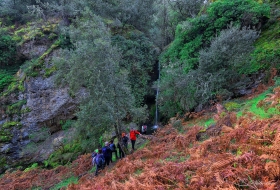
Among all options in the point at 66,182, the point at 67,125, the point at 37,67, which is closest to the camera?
the point at 66,182

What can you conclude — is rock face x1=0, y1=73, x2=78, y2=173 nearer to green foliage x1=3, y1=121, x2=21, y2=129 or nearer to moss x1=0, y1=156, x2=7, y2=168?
green foliage x1=3, y1=121, x2=21, y2=129

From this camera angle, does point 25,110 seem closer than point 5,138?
No

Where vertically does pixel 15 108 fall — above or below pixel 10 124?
above

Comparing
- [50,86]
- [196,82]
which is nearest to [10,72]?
[50,86]

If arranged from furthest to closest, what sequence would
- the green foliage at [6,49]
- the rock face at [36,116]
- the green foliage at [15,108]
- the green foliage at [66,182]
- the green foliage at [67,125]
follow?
the green foliage at [6,49] → the green foliage at [15,108] → the green foliage at [67,125] → the rock face at [36,116] → the green foliage at [66,182]

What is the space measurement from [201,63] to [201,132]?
6.84 meters

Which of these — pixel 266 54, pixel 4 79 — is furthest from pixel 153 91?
pixel 4 79

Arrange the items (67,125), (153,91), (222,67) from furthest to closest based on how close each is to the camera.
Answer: (153,91) → (67,125) → (222,67)

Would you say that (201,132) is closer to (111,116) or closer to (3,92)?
(111,116)

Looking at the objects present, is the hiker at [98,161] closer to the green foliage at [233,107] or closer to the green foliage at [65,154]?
the green foliage at [65,154]

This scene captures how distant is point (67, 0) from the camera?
2948 centimetres

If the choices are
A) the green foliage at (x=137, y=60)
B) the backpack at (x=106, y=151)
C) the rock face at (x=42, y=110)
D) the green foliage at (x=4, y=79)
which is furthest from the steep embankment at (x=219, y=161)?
the green foliage at (x=4, y=79)

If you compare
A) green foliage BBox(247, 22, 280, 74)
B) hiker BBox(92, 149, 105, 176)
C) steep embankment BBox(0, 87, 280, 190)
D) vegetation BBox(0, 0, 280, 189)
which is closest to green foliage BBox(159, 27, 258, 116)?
vegetation BBox(0, 0, 280, 189)

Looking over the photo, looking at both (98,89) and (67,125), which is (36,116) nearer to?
(67,125)
